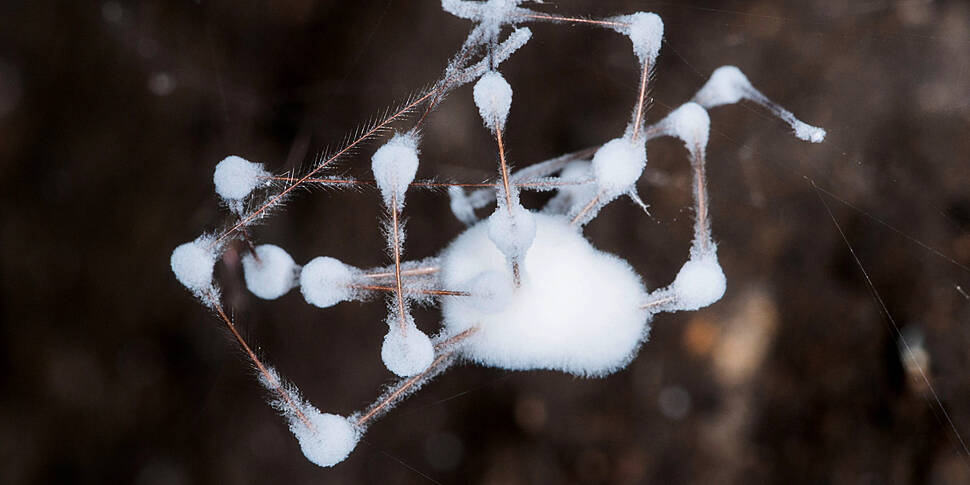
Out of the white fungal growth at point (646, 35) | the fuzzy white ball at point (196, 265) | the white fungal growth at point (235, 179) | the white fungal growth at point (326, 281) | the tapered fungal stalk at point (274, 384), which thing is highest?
the white fungal growth at point (646, 35)

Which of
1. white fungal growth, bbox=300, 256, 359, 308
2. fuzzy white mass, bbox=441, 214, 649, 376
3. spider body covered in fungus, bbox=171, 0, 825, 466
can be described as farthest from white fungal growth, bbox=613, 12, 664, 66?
white fungal growth, bbox=300, 256, 359, 308

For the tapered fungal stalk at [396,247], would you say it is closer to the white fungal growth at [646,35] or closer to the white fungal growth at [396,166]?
the white fungal growth at [396,166]

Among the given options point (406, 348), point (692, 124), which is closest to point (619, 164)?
point (692, 124)

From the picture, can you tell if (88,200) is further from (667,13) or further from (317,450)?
(667,13)

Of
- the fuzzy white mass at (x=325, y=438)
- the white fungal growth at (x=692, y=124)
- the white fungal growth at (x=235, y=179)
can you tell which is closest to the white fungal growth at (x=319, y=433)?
the fuzzy white mass at (x=325, y=438)

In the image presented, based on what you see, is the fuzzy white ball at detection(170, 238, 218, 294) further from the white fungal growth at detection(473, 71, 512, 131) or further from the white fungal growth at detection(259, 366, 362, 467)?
the white fungal growth at detection(473, 71, 512, 131)

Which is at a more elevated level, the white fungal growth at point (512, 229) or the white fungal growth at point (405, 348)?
the white fungal growth at point (512, 229)
